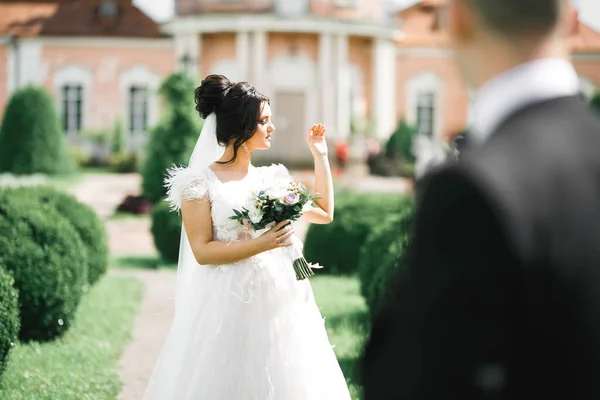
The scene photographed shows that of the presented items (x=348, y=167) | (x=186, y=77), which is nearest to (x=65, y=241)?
(x=186, y=77)

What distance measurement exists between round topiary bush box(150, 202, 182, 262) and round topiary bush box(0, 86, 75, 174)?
1227 cm

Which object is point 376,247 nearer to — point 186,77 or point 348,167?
point 186,77

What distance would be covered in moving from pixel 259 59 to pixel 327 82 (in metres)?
2.29

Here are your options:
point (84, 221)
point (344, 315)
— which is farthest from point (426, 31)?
point (344, 315)

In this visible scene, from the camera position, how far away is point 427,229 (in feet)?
4.77

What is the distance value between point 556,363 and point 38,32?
31675 mm

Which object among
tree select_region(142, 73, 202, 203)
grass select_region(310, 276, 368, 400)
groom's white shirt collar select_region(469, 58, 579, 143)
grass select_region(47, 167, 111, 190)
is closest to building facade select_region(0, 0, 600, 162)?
grass select_region(47, 167, 111, 190)

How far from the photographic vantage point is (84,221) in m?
9.34

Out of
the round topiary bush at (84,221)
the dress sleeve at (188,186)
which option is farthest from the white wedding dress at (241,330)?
the round topiary bush at (84,221)

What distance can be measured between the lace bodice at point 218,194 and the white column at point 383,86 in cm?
2642

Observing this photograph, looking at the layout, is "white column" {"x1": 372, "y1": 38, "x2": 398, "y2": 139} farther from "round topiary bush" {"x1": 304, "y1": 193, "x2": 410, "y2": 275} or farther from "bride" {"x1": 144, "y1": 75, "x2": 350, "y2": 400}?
"bride" {"x1": 144, "y1": 75, "x2": 350, "y2": 400}

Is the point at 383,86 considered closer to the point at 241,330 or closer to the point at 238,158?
the point at 238,158

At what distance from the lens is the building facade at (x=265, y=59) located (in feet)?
94.7

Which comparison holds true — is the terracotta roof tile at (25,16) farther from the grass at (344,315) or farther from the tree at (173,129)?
the grass at (344,315)
